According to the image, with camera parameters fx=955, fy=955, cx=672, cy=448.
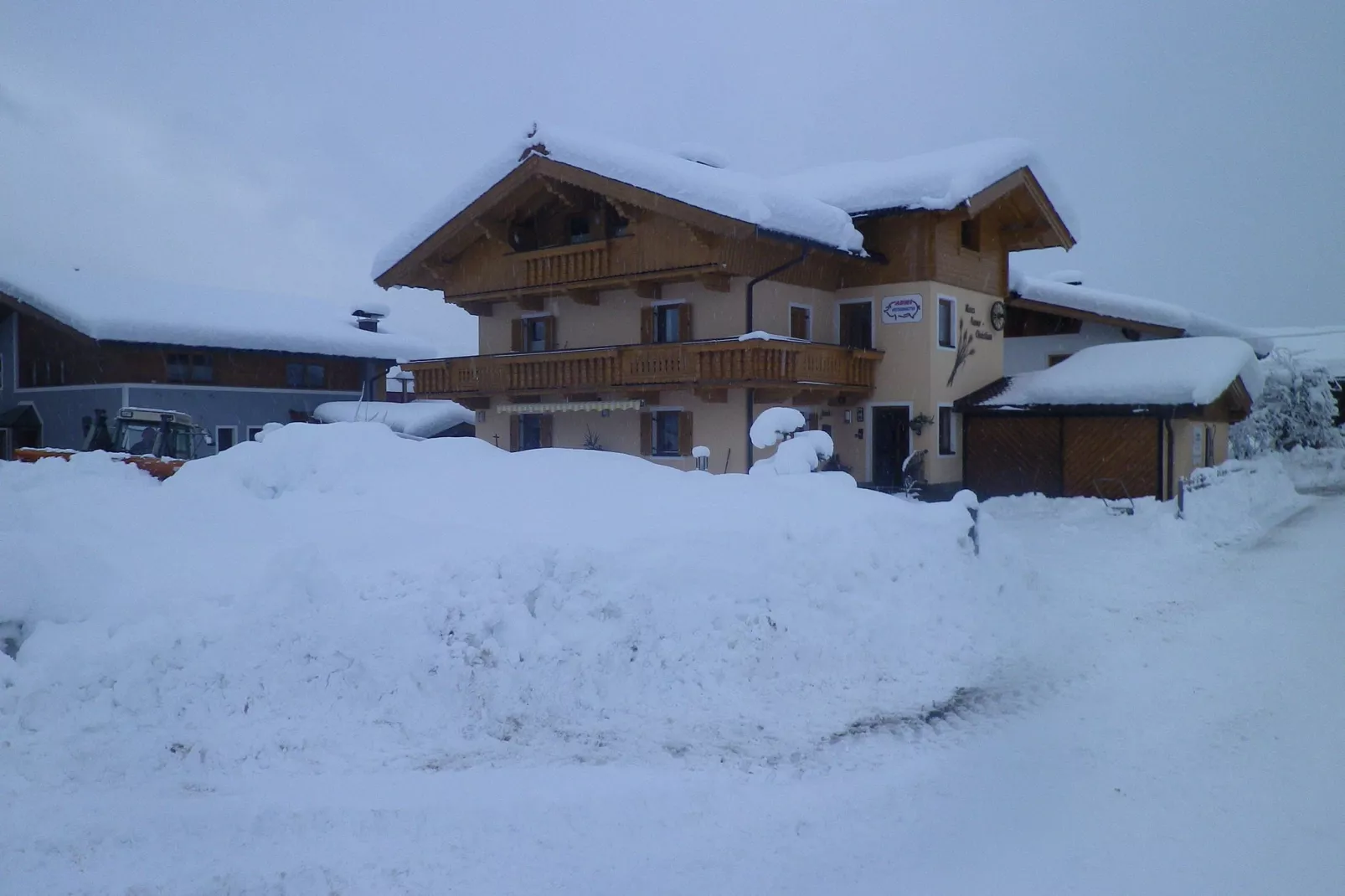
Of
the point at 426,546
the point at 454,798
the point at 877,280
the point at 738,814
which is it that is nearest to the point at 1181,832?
the point at 738,814

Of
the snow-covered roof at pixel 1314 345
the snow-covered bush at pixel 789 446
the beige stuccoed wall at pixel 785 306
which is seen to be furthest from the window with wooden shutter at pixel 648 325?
the snow-covered roof at pixel 1314 345

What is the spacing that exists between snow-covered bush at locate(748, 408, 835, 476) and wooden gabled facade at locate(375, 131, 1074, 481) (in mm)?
5430

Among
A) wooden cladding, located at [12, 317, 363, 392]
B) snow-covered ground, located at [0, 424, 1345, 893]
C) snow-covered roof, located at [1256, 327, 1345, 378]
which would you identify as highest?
snow-covered roof, located at [1256, 327, 1345, 378]

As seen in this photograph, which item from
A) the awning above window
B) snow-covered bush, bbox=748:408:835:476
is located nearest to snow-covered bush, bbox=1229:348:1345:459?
the awning above window

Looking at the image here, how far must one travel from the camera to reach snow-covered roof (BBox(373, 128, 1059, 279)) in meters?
20.2

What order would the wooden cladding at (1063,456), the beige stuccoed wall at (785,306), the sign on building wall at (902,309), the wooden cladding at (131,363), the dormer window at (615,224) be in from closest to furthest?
the wooden cladding at (1063,456) → the beige stuccoed wall at (785,306) → the sign on building wall at (902,309) → the dormer window at (615,224) → the wooden cladding at (131,363)

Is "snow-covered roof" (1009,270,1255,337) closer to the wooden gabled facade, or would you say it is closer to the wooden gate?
the wooden gabled facade

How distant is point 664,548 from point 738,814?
3.54 m

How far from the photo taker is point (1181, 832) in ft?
17.2

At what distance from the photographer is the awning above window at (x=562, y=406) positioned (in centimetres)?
2348

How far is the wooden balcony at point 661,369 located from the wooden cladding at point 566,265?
1.92 meters

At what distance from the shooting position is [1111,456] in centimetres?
2262

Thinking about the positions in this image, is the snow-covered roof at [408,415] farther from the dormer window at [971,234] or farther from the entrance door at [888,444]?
the dormer window at [971,234]

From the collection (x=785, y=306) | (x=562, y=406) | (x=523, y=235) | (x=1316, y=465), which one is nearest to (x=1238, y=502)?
(x=785, y=306)
